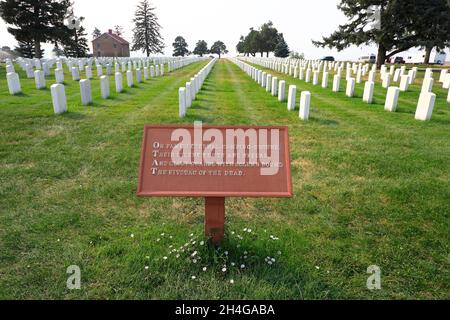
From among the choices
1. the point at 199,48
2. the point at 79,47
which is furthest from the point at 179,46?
the point at 79,47

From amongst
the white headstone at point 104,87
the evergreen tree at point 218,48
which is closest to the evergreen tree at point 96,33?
the evergreen tree at point 218,48

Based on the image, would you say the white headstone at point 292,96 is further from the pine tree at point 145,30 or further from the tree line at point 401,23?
the pine tree at point 145,30

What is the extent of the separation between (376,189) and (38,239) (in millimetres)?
4612

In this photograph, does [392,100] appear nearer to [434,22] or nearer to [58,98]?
[58,98]

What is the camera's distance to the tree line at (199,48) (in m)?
110

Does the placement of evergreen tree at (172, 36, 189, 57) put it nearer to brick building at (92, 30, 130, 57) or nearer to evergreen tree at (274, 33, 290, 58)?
brick building at (92, 30, 130, 57)

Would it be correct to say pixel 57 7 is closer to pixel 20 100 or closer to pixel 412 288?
pixel 20 100

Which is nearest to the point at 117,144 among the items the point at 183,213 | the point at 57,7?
the point at 183,213

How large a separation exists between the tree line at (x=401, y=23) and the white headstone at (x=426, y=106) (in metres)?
19.8

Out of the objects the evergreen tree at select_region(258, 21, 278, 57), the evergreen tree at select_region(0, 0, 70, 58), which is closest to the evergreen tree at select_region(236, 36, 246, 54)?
the evergreen tree at select_region(258, 21, 278, 57)

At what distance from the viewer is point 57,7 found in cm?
3647

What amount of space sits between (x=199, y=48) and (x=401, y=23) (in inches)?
4061

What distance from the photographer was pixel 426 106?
28.6 feet

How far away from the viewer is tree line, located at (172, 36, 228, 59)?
10981 centimetres
